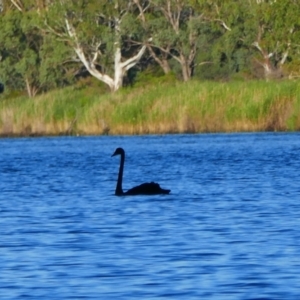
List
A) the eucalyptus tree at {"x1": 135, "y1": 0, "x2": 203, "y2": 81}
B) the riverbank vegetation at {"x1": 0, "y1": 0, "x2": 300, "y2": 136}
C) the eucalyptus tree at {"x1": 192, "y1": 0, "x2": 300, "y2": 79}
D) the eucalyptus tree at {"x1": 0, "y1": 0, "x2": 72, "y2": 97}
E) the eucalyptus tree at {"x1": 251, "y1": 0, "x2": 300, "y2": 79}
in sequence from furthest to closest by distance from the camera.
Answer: the eucalyptus tree at {"x1": 0, "y1": 0, "x2": 72, "y2": 97} → the eucalyptus tree at {"x1": 135, "y1": 0, "x2": 203, "y2": 81} → the riverbank vegetation at {"x1": 0, "y1": 0, "x2": 300, "y2": 136} → the eucalyptus tree at {"x1": 192, "y1": 0, "x2": 300, "y2": 79} → the eucalyptus tree at {"x1": 251, "y1": 0, "x2": 300, "y2": 79}

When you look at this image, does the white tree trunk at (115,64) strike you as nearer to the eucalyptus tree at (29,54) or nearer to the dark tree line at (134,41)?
the dark tree line at (134,41)

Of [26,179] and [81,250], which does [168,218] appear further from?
[26,179]

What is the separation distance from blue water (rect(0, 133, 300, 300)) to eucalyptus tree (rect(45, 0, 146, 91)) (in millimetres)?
32456

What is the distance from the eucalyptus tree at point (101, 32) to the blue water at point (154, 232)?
32456 mm

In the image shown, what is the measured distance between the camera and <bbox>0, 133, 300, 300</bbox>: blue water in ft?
42.5

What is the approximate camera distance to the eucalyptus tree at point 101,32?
2611 inches

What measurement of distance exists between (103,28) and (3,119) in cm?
1681

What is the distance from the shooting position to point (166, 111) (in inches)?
1863

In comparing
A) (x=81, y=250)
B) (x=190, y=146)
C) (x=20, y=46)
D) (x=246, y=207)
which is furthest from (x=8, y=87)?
(x=81, y=250)

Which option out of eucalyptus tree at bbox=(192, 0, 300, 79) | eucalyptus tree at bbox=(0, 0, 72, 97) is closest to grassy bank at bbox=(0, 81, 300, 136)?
eucalyptus tree at bbox=(192, 0, 300, 79)

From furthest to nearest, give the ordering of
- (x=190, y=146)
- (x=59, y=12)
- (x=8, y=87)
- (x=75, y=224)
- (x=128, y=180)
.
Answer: (x=8, y=87) → (x=59, y=12) → (x=190, y=146) → (x=128, y=180) → (x=75, y=224)

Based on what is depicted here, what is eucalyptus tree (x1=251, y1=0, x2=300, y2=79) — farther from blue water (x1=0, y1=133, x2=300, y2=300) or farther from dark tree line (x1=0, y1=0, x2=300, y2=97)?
blue water (x1=0, y1=133, x2=300, y2=300)

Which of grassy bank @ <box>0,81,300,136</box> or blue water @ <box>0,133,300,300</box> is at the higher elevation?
grassy bank @ <box>0,81,300,136</box>

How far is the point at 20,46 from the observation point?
230ft
